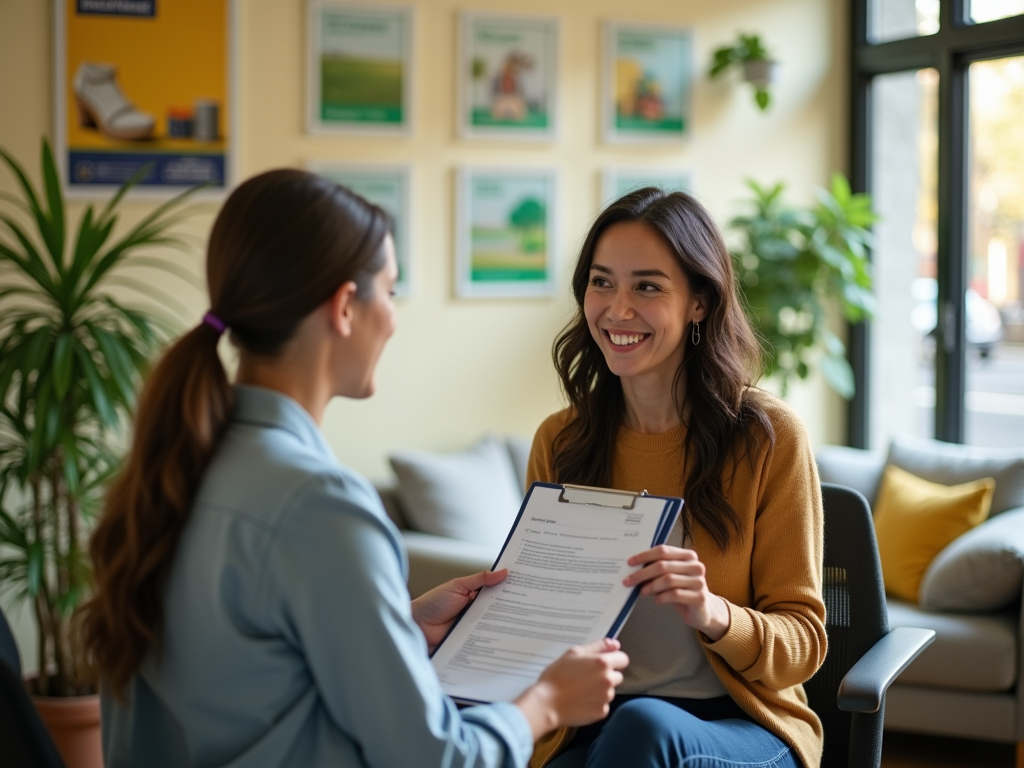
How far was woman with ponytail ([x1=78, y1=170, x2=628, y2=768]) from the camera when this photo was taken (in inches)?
49.4

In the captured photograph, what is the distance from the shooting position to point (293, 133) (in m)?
4.29

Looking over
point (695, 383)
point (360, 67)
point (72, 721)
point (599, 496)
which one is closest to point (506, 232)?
point (360, 67)

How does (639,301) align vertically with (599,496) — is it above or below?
above

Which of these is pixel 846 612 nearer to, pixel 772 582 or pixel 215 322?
pixel 772 582

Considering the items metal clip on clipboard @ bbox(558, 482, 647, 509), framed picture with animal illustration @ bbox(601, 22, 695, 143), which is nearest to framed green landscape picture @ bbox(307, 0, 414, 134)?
framed picture with animal illustration @ bbox(601, 22, 695, 143)

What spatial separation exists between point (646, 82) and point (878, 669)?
341 centimetres

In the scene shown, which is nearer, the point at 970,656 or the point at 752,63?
the point at 970,656

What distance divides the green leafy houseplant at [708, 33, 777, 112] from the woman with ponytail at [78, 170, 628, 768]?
3.74 m

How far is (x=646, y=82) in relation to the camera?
189 inches

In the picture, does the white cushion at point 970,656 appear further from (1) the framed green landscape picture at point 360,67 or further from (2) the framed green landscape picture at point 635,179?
(1) the framed green landscape picture at point 360,67

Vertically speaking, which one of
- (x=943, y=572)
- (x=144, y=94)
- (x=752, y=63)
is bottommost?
(x=943, y=572)

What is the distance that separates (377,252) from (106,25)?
10.1ft

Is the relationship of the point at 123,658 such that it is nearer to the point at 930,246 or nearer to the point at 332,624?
the point at 332,624

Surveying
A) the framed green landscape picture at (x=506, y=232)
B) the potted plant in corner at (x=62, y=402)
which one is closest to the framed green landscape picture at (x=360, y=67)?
the framed green landscape picture at (x=506, y=232)
